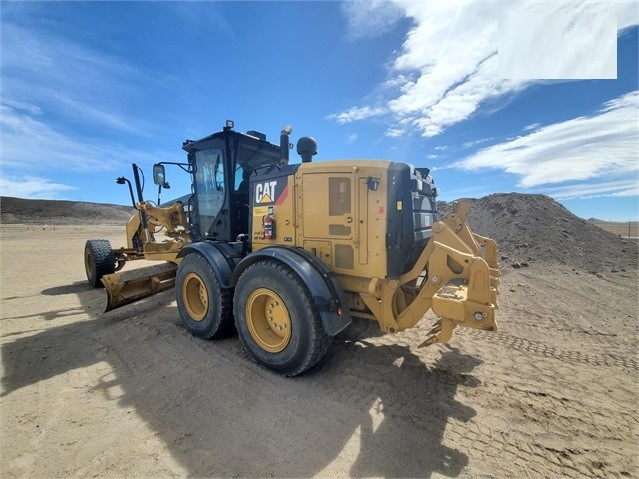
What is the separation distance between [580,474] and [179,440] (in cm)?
310

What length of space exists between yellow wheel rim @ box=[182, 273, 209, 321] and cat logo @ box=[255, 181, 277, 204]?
1.53m

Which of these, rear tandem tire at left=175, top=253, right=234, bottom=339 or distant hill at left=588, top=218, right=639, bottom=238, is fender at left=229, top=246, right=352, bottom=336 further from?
distant hill at left=588, top=218, right=639, bottom=238

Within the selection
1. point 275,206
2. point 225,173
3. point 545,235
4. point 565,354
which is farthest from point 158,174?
point 545,235

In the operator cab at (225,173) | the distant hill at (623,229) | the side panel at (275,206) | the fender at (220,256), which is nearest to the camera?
the side panel at (275,206)

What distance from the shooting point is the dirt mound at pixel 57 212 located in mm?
47812

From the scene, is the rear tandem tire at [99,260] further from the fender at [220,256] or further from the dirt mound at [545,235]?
the dirt mound at [545,235]

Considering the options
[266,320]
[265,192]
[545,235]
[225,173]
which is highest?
[225,173]

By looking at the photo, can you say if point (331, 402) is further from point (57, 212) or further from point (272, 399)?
point (57, 212)

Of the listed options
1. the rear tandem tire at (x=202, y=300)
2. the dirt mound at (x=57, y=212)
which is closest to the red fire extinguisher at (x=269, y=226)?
the rear tandem tire at (x=202, y=300)

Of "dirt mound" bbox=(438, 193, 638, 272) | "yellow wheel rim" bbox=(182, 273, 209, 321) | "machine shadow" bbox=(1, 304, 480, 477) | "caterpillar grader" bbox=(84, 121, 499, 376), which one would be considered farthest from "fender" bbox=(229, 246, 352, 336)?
"dirt mound" bbox=(438, 193, 638, 272)

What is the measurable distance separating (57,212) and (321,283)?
70812mm

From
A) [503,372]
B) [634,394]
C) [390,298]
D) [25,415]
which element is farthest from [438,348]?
[25,415]

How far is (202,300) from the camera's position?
190 inches

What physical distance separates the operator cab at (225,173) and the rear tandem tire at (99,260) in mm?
4202
